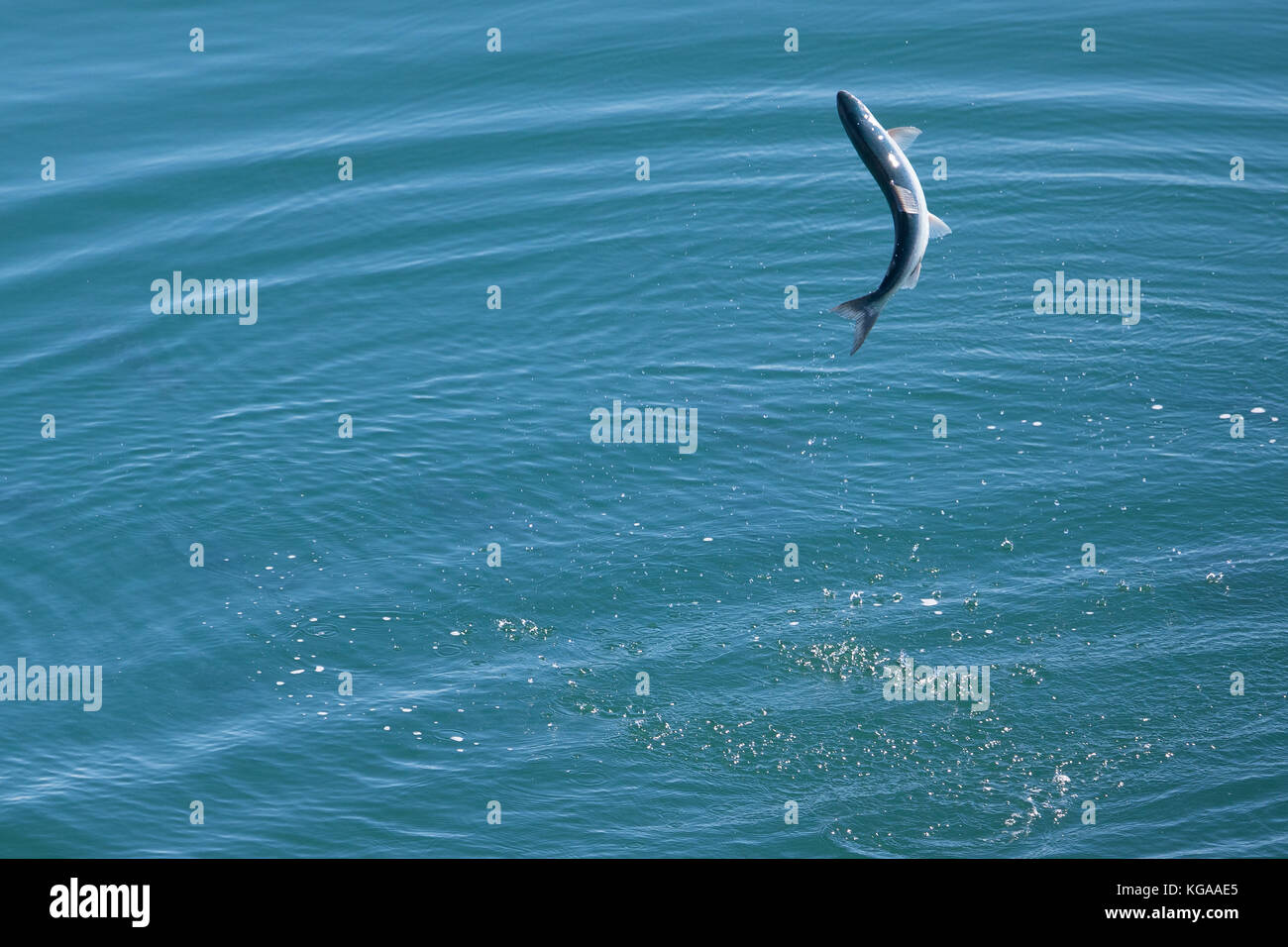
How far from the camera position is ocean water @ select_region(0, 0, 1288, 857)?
19281mm

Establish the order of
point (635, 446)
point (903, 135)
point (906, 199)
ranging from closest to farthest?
point (906, 199)
point (903, 135)
point (635, 446)

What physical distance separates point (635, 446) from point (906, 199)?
→ 37.5 ft

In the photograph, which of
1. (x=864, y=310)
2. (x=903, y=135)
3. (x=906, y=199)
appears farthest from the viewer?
(x=864, y=310)

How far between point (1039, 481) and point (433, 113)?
1714cm

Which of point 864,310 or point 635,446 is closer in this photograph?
point 864,310

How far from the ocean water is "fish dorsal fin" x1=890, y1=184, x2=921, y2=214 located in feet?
24.9

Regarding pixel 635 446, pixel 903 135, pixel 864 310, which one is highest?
pixel 903 135

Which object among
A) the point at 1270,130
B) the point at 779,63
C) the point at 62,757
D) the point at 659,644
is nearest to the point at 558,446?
the point at 659,644

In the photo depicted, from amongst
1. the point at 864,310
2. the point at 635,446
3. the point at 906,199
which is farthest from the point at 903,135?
the point at 635,446

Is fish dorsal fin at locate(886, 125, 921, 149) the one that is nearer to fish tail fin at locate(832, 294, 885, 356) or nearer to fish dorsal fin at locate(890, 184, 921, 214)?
fish dorsal fin at locate(890, 184, 921, 214)

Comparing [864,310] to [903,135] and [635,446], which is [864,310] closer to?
[903,135]

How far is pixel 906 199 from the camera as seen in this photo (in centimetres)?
1429

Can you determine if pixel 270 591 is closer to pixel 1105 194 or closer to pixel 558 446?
pixel 558 446

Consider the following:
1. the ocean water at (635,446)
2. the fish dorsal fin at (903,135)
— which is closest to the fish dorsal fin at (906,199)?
the fish dorsal fin at (903,135)
